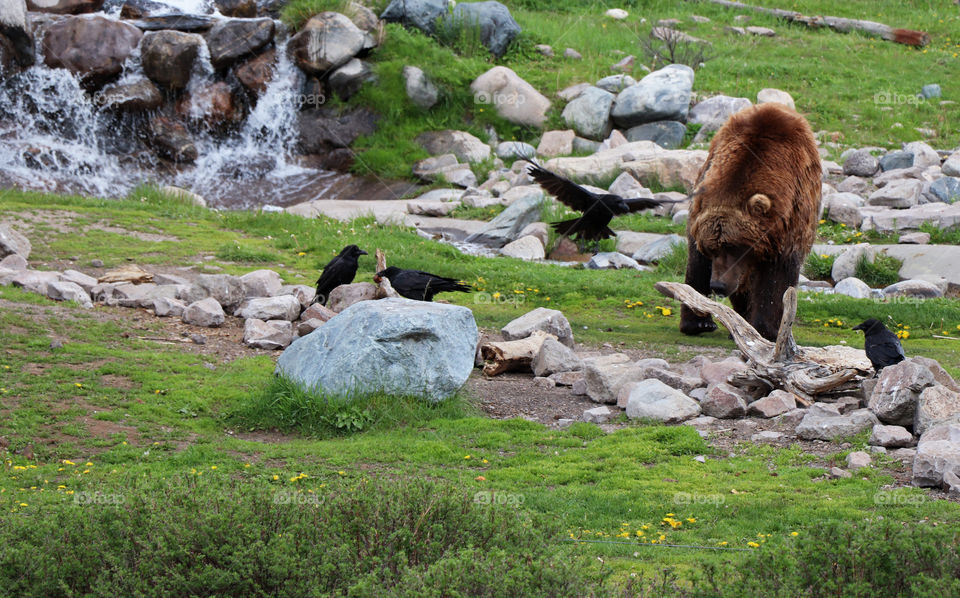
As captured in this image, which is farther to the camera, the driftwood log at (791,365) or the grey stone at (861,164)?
the grey stone at (861,164)

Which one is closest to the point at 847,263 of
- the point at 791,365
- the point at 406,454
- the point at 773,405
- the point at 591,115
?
the point at 791,365

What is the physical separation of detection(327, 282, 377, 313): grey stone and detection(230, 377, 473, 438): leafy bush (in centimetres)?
289

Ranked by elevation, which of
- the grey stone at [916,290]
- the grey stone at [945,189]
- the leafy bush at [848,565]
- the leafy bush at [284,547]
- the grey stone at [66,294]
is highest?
the leafy bush at [848,565]

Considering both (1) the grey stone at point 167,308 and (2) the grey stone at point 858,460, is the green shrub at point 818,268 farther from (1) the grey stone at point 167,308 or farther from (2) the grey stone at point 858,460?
(1) the grey stone at point 167,308

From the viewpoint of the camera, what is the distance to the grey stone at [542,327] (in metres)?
9.91

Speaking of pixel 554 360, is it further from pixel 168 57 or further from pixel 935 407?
pixel 168 57

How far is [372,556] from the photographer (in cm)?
425

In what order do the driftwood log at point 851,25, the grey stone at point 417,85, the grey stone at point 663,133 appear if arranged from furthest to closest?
the driftwood log at point 851,25 → the grey stone at point 417,85 → the grey stone at point 663,133

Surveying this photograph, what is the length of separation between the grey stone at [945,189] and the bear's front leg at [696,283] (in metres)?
9.48

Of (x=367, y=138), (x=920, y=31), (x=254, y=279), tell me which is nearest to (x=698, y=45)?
(x=920, y=31)

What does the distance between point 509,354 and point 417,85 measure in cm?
1560

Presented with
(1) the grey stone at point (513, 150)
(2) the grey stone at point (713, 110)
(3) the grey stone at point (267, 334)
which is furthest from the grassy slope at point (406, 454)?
(2) the grey stone at point (713, 110)

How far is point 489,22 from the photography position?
25984 mm

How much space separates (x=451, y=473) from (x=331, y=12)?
19.5 m
